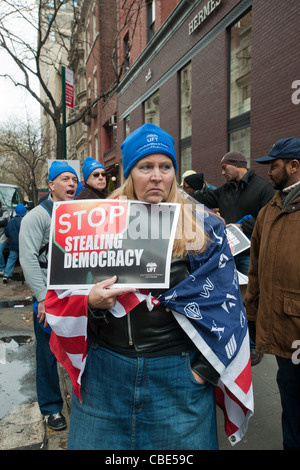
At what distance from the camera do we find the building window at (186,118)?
13.2 metres

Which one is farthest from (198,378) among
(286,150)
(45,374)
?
(45,374)

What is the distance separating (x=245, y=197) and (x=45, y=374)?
278 centimetres

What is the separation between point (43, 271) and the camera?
306cm

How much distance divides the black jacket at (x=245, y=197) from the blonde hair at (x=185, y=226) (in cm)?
238

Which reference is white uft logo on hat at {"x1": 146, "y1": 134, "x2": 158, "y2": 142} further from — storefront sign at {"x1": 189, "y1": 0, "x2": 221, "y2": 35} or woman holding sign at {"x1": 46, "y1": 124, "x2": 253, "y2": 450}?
storefront sign at {"x1": 189, "y1": 0, "x2": 221, "y2": 35}

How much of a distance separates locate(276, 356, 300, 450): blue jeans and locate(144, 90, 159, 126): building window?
1539 centimetres

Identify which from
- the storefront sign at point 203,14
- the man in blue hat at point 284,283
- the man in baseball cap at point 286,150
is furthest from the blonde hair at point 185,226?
the storefront sign at point 203,14

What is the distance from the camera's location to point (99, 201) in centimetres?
170

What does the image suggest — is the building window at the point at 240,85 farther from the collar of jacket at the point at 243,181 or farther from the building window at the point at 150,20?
the building window at the point at 150,20

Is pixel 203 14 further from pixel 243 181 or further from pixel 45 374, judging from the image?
pixel 45 374

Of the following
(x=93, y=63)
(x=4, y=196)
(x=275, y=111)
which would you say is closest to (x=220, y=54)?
(x=275, y=111)

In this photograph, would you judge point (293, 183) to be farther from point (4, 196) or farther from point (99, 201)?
point (4, 196)

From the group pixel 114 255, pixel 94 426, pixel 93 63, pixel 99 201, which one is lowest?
pixel 94 426

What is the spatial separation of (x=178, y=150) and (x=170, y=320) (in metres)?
13.2
